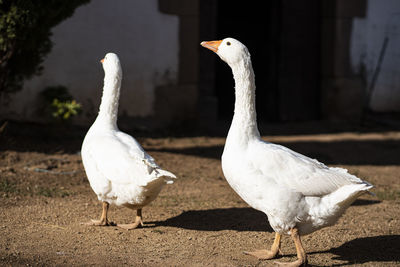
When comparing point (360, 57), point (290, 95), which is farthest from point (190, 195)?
point (360, 57)

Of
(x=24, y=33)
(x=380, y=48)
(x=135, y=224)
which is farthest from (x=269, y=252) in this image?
(x=380, y=48)

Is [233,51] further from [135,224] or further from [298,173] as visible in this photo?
[135,224]

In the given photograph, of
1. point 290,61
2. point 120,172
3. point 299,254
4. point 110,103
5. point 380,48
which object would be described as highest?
point 380,48

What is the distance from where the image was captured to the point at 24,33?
6.68m

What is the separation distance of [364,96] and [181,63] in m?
4.16

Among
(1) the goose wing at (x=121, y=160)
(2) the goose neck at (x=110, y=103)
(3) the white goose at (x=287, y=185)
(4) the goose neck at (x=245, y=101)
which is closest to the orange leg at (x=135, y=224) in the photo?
(1) the goose wing at (x=121, y=160)

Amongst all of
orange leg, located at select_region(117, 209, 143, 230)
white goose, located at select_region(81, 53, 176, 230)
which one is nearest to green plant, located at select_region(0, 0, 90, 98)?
white goose, located at select_region(81, 53, 176, 230)

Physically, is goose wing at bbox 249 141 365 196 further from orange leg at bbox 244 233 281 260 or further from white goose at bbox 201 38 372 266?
orange leg at bbox 244 233 281 260

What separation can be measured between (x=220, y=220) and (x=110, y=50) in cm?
473

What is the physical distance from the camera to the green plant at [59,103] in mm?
7758

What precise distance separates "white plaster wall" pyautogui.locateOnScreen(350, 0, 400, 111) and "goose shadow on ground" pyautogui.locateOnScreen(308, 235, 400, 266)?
7.07m

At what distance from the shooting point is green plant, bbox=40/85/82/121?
7758 mm

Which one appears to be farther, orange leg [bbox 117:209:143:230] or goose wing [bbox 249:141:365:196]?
orange leg [bbox 117:209:143:230]

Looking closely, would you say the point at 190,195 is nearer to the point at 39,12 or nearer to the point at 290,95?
the point at 39,12
